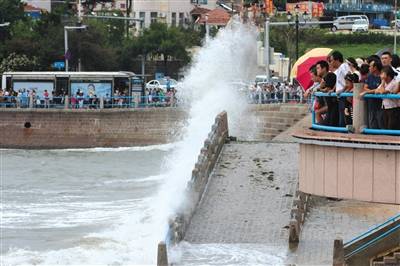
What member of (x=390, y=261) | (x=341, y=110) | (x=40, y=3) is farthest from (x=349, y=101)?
(x=40, y=3)

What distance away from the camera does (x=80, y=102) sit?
183 ft

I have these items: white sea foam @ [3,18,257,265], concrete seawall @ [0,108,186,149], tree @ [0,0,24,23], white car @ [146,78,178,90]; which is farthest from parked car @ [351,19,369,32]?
concrete seawall @ [0,108,186,149]

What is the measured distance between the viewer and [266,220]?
23391mm

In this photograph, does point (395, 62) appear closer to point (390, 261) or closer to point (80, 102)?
point (390, 261)

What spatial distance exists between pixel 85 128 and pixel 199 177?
2997 centimetres

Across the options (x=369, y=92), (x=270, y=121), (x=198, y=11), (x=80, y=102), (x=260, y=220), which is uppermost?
(x=369, y=92)

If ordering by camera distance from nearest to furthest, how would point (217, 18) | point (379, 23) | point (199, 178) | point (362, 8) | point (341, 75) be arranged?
point (341, 75)
point (199, 178)
point (379, 23)
point (217, 18)
point (362, 8)

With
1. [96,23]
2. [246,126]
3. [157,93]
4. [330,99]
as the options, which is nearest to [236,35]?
[157,93]

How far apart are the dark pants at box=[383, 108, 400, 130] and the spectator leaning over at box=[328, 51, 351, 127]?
27.0 inches

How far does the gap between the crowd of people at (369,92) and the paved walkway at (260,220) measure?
5965mm

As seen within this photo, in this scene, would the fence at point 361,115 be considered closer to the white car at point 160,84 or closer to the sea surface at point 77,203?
the sea surface at point 77,203

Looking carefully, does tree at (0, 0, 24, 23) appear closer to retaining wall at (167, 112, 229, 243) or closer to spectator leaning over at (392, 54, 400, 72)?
retaining wall at (167, 112, 229, 243)

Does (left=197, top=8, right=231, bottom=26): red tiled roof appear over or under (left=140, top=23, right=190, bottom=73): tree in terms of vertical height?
over

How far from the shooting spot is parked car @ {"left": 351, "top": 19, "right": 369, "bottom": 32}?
268 feet
